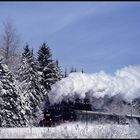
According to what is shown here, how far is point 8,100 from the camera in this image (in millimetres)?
37562

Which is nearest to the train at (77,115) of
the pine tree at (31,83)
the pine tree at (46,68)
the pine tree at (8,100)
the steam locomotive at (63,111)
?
the steam locomotive at (63,111)

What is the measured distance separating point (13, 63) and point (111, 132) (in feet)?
101

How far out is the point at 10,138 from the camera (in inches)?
818

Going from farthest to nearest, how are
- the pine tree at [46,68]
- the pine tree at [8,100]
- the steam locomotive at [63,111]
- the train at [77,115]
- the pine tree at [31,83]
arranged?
the pine tree at [46,68]
the pine tree at [31,83]
the pine tree at [8,100]
the steam locomotive at [63,111]
the train at [77,115]

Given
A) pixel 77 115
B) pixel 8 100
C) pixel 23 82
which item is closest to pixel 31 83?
pixel 23 82

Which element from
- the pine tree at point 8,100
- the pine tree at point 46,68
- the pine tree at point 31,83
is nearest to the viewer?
Result: the pine tree at point 8,100

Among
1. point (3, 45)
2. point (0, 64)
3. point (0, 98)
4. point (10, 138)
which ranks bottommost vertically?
point (10, 138)

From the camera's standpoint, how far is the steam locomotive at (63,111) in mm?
32456

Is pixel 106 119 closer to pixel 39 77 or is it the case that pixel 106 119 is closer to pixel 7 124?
pixel 7 124

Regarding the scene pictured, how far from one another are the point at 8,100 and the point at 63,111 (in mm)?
6721

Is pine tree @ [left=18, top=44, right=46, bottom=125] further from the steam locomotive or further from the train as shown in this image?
the train

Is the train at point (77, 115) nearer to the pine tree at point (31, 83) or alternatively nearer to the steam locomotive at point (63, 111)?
the steam locomotive at point (63, 111)

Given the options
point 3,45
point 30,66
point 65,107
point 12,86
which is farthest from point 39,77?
point 65,107

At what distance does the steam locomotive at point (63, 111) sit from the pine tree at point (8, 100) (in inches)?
156
